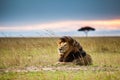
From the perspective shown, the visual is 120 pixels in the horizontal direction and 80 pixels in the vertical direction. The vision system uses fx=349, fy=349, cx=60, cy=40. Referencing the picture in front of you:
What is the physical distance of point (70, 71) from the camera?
10.9 meters

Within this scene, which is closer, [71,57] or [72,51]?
[72,51]

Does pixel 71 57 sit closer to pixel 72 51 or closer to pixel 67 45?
pixel 72 51

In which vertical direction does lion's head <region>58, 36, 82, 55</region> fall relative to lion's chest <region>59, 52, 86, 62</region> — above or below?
above

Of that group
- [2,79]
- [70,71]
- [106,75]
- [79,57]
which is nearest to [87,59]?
[79,57]

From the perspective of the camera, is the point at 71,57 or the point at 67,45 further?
the point at 71,57

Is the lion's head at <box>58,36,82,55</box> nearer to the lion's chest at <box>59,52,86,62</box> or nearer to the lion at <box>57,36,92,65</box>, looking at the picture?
the lion at <box>57,36,92,65</box>

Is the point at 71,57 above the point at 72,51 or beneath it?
beneath

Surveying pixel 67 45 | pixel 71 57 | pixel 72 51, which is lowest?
pixel 71 57

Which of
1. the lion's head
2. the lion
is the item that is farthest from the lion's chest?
the lion's head

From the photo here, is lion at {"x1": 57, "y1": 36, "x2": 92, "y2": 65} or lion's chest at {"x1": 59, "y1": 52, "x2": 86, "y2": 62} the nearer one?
lion at {"x1": 57, "y1": 36, "x2": 92, "y2": 65}

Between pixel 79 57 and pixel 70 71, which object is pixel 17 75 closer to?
pixel 70 71

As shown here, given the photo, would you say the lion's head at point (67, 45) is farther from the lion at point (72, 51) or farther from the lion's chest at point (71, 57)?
the lion's chest at point (71, 57)

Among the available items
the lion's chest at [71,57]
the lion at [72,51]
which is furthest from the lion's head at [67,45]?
the lion's chest at [71,57]

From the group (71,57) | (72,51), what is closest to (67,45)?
(72,51)
